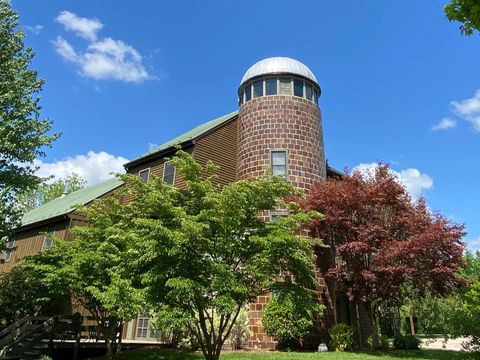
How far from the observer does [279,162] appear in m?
18.0

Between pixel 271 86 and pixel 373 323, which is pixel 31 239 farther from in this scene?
pixel 373 323

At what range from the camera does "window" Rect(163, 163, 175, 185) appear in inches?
768

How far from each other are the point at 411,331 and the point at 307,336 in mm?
29209

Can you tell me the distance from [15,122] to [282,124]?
1123cm

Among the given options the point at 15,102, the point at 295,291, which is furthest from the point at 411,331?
the point at 15,102

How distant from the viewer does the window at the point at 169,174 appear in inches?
768

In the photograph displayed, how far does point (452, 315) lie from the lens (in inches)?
499

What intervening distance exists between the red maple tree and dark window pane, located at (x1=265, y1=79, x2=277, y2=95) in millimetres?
5700

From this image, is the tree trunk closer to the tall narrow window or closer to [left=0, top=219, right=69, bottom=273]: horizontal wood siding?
the tall narrow window

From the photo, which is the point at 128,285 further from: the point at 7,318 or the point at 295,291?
the point at 7,318

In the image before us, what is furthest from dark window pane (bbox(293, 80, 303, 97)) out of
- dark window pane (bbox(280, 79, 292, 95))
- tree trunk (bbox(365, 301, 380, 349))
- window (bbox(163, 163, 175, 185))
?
tree trunk (bbox(365, 301, 380, 349))

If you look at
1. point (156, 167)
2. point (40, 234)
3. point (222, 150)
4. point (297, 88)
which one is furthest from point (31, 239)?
point (297, 88)

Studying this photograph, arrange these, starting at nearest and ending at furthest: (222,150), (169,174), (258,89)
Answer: (258,89) < (222,150) < (169,174)

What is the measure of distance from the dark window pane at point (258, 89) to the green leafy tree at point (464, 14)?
15.0m
